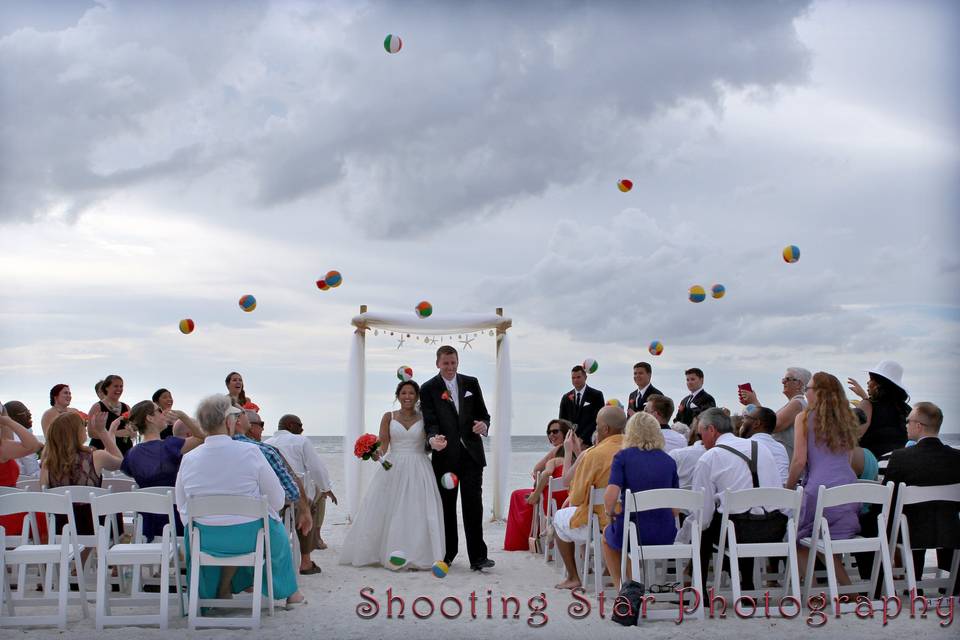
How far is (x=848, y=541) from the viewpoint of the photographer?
17.9 feet

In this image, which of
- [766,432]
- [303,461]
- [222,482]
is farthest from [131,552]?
[766,432]

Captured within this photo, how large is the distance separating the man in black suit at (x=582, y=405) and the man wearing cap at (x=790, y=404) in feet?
9.69

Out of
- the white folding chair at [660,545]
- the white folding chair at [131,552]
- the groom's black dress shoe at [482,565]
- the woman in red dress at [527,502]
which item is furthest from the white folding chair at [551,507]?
the white folding chair at [131,552]

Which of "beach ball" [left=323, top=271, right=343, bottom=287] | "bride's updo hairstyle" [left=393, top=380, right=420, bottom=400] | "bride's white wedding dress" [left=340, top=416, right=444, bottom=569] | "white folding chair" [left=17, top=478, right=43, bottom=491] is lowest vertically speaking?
"bride's white wedding dress" [left=340, top=416, right=444, bottom=569]

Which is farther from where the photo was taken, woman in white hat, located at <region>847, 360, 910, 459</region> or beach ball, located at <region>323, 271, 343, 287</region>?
beach ball, located at <region>323, 271, 343, 287</region>

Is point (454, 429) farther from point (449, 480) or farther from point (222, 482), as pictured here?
point (222, 482)

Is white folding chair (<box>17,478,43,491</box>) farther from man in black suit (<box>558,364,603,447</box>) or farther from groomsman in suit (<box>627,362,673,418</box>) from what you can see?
groomsman in suit (<box>627,362,673,418</box>)

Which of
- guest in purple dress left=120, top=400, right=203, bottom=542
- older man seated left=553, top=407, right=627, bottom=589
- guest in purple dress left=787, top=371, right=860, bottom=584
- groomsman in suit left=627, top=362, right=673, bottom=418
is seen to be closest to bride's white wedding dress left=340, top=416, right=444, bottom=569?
older man seated left=553, top=407, right=627, bottom=589

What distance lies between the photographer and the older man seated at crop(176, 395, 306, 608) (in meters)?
5.21

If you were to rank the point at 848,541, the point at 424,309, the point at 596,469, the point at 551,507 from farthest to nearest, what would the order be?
the point at 424,309
the point at 551,507
the point at 596,469
the point at 848,541

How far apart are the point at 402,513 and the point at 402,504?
8 centimetres

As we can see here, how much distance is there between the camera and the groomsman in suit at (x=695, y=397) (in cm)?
909

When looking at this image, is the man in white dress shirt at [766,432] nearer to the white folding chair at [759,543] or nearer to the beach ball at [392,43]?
the white folding chair at [759,543]

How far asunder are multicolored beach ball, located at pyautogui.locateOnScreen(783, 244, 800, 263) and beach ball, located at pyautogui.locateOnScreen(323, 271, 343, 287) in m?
4.86
